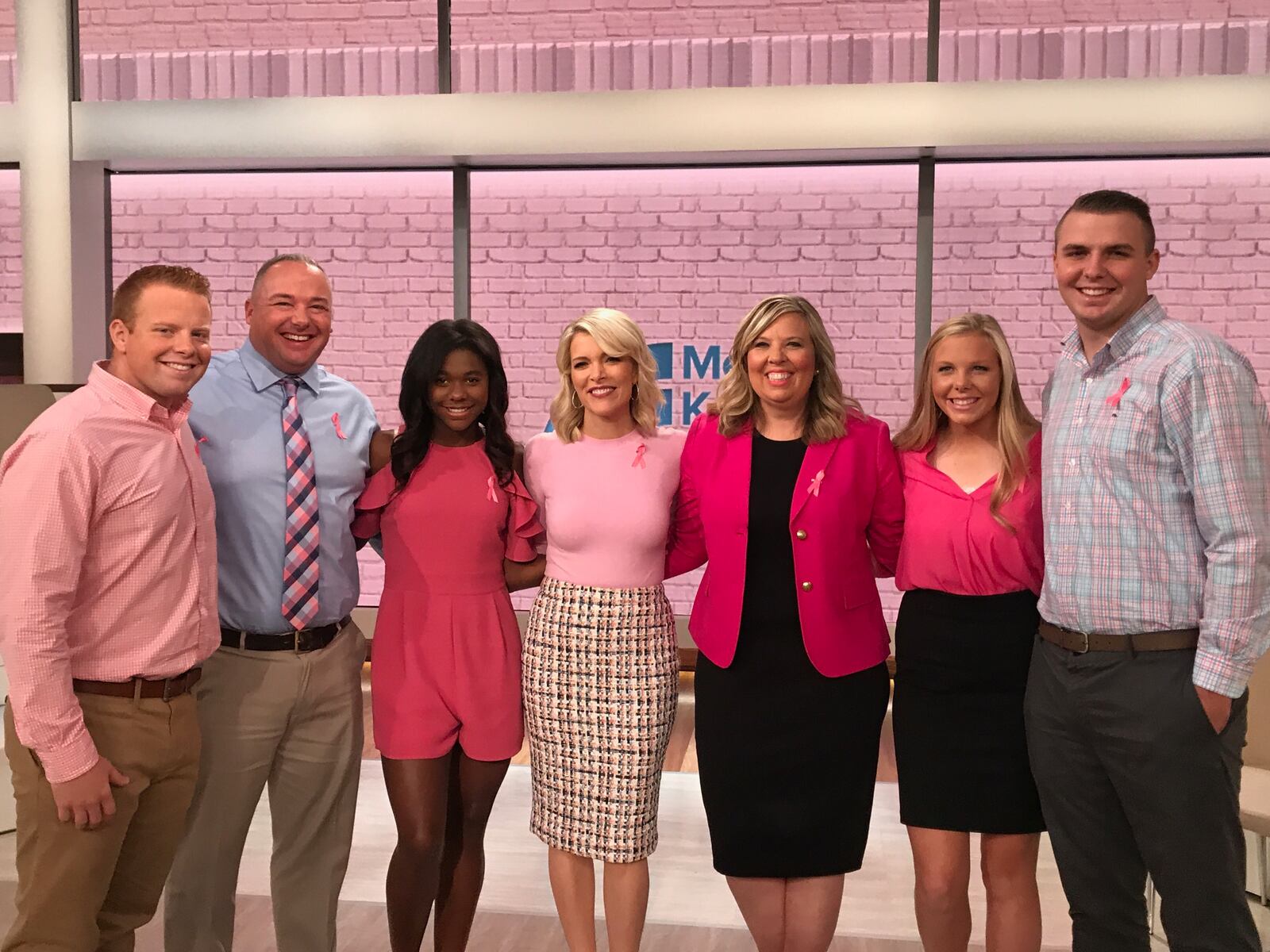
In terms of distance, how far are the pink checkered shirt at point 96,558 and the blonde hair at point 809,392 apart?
3.77 feet

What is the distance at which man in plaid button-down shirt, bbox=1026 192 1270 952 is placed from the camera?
2.04 m

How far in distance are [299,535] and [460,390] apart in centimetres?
48

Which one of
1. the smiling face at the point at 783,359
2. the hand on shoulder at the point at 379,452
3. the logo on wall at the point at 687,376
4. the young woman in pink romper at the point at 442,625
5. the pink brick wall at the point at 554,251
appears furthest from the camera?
the logo on wall at the point at 687,376

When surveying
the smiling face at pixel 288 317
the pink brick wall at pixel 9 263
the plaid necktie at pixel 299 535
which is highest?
the pink brick wall at pixel 9 263

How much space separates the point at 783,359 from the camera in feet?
8.13

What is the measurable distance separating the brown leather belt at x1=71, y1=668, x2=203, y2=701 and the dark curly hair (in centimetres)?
65

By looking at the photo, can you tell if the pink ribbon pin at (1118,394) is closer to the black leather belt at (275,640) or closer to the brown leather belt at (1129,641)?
the brown leather belt at (1129,641)

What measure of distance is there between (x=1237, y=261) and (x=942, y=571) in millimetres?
4219

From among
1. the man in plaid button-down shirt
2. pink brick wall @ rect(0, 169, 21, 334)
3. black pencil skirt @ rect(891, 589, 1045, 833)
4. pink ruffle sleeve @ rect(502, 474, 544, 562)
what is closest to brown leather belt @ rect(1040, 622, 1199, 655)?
the man in plaid button-down shirt

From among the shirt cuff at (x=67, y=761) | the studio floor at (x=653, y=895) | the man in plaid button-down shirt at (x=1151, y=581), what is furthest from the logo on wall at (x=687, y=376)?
the shirt cuff at (x=67, y=761)

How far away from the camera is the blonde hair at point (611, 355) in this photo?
102 inches

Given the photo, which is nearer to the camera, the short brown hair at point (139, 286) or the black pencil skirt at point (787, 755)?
the short brown hair at point (139, 286)

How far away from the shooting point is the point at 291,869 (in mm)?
2639

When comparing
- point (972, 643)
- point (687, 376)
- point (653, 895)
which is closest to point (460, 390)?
point (972, 643)
